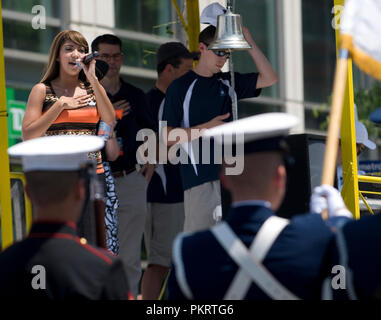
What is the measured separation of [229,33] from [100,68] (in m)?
0.94

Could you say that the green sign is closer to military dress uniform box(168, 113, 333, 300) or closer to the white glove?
the white glove

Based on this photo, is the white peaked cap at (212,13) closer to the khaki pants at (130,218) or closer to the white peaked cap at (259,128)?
the khaki pants at (130,218)

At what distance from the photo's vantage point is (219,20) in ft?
20.6

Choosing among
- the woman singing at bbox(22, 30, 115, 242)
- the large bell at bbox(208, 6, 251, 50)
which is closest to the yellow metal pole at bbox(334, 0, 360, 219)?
the large bell at bbox(208, 6, 251, 50)


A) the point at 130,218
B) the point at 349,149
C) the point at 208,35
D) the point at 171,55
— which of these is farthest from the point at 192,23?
the point at 349,149

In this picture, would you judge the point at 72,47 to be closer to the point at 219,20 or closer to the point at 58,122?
the point at 58,122

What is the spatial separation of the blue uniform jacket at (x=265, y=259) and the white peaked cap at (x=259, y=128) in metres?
0.27

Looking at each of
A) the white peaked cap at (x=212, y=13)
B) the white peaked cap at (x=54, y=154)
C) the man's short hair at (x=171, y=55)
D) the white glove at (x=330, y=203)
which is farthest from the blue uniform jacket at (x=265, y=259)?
the man's short hair at (x=171, y=55)

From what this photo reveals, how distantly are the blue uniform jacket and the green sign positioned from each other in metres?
9.65

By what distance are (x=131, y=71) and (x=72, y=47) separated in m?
8.39

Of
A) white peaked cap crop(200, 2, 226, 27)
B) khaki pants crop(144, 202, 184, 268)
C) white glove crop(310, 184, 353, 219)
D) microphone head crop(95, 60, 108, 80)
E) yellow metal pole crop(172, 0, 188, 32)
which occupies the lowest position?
khaki pants crop(144, 202, 184, 268)

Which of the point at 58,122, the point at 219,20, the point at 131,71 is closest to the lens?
the point at 58,122

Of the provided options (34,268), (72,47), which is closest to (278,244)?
(34,268)

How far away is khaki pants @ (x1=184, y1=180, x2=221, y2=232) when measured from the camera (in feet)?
20.1
